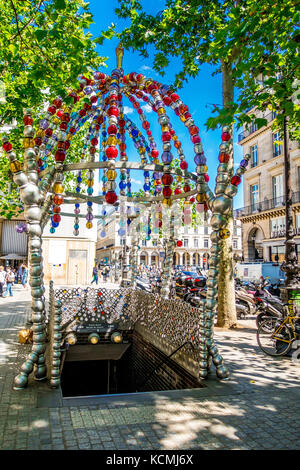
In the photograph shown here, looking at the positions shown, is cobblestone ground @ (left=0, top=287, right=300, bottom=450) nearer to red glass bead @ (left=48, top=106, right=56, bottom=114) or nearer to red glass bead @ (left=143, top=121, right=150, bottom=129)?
red glass bead @ (left=48, top=106, right=56, bottom=114)

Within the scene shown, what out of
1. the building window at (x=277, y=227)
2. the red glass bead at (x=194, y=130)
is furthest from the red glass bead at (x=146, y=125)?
the building window at (x=277, y=227)

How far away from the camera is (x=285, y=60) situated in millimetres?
8727

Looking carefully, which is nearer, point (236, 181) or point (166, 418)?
point (166, 418)

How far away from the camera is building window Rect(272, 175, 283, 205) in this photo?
31.6 m

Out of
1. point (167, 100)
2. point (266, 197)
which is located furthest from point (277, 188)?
point (167, 100)

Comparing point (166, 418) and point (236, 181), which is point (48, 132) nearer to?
point (236, 181)

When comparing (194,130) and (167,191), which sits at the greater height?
(194,130)

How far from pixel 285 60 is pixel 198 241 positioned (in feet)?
266

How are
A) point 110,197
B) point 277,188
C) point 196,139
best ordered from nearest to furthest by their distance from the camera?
point 110,197, point 196,139, point 277,188

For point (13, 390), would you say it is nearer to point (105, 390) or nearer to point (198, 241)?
point (105, 390)

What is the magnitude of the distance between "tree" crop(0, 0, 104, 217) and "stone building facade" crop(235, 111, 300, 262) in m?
21.7

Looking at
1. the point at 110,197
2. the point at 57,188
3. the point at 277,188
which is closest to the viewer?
the point at 110,197

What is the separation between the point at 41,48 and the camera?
6.95m

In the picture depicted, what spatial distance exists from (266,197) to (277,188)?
148cm
